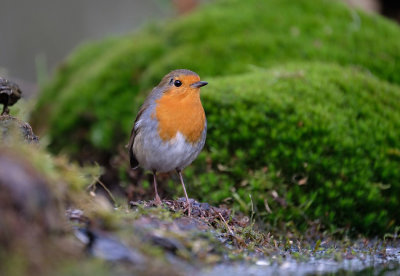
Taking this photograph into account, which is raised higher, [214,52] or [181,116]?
[214,52]

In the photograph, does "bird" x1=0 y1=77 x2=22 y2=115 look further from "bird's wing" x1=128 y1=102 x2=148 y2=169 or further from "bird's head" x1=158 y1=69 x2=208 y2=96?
"bird's head" x1=158 y1=69 x2=208 y2=96

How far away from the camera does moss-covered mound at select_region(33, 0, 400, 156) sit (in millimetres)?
7312

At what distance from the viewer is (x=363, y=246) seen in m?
4.41

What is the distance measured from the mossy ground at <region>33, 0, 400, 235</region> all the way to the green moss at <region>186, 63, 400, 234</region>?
11 mm

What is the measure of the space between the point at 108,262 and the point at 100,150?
5.01 m

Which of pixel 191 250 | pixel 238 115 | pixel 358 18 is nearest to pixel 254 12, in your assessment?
pixel 358 18

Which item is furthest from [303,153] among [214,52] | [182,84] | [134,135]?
[214,52]

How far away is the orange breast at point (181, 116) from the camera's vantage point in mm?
4426

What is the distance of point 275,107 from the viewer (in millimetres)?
5648

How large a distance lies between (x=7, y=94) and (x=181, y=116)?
1.36 m

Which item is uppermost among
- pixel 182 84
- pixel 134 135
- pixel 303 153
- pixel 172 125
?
pixel 182 84

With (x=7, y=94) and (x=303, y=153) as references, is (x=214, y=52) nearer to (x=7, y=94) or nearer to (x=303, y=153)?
(x=303, y=153)

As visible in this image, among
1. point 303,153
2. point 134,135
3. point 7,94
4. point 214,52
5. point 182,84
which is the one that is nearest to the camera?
point 7,94

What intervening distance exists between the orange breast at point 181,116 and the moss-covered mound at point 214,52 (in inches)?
102
